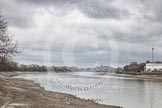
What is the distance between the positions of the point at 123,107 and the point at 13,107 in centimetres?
1491

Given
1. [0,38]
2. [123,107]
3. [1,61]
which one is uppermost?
[0,38]

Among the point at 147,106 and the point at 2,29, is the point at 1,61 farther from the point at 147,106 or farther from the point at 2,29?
the point at 147,106

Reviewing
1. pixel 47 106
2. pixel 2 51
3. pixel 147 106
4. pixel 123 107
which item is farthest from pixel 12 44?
pixel 147 106

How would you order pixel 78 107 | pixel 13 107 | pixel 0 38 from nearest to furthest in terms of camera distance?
pixel 13 107 → pixel 78 107 → pixel 0 38

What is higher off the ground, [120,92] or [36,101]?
[36,101]

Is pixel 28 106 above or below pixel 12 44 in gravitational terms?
below

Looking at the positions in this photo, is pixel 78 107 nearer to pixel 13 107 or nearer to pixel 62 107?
pixel 62 107

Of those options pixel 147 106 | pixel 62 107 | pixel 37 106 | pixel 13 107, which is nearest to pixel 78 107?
pixel 62 107

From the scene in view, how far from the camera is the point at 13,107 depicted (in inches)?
913

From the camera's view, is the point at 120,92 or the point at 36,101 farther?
the point at 120,92

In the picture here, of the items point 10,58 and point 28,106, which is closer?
point 28,106

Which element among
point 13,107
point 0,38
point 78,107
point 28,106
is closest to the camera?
point 13,107

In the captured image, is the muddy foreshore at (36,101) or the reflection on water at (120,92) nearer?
the muddy foreshore at (36,101)

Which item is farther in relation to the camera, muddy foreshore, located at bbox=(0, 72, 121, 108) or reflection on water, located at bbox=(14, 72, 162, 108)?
reflection on water, located at bbox=(14, 72, 162, 108)
